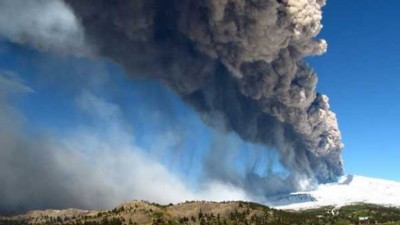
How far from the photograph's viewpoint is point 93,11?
159 meters

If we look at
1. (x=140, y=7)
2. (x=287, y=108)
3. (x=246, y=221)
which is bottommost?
(x=246, y=221)

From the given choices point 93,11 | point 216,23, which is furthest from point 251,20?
point 93,11

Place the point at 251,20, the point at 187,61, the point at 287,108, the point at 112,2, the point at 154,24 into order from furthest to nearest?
1. the point at 287,108
2. the point at 187,61
3. the point at 154,24
4. the point at 112,2
5. the point at 251,20

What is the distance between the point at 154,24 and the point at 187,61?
19.3 metres

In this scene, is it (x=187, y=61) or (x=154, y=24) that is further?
(x=187, y=61)

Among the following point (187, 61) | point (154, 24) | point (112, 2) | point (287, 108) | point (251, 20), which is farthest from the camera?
point (287, 108)

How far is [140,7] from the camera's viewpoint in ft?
504

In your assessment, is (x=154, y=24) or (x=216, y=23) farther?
(x=154, y=24)

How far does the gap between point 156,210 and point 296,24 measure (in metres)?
88.2

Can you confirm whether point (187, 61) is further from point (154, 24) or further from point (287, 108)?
point (287, 108)

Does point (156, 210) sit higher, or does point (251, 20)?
point (251, 20)

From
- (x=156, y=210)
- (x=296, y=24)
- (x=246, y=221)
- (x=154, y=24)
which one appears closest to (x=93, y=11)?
(x=154, y=24)

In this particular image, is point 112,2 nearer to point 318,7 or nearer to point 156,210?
point 318,7

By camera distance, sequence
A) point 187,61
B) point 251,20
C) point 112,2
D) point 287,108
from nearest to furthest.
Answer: point 251,20, point 112,2, point 187,61, point 287,108
